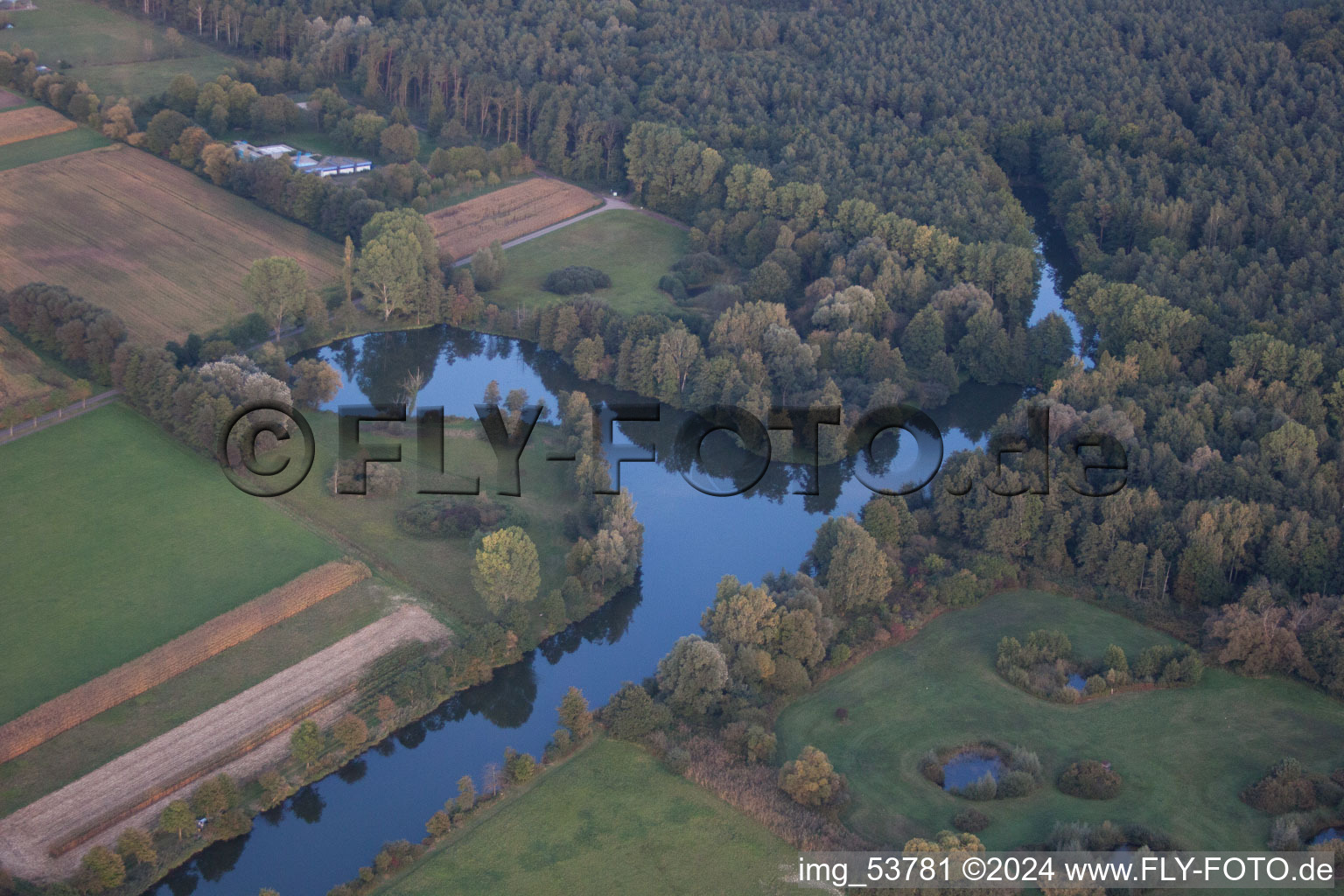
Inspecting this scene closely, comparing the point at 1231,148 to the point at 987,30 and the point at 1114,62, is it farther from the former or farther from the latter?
the point at 987,30

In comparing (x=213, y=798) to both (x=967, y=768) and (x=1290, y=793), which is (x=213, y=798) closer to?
(x=967, y=768)

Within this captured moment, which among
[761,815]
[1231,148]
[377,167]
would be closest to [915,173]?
[1231,148]

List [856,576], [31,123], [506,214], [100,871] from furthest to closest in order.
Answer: [31,123] → [506,214] → [856,576] → [100,871]

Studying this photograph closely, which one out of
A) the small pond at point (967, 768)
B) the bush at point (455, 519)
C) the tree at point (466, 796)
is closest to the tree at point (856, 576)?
the small pond at point (967, 768)

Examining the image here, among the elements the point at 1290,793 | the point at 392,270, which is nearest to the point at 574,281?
the point at 392,270

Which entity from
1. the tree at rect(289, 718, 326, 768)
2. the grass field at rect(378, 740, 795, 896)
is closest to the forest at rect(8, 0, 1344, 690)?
the grass field at rect(378, 740, 795, 896)

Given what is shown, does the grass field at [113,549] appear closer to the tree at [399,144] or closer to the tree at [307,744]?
the tree at [307,744]
